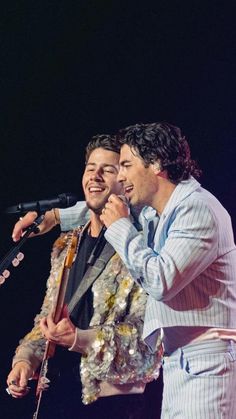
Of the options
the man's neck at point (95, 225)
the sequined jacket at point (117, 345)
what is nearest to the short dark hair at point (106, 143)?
the man's neck at point (95, 225)

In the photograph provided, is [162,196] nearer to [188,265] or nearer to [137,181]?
[137,181]

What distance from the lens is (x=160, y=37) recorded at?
11.6 feet

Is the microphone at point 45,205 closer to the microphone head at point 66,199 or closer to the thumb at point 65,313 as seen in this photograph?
the microphone head at point 66,199

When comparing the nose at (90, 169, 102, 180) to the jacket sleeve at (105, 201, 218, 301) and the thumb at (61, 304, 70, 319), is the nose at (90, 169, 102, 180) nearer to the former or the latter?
the thumb at (61, 304, 70, 319)

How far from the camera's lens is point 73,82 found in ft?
12.2

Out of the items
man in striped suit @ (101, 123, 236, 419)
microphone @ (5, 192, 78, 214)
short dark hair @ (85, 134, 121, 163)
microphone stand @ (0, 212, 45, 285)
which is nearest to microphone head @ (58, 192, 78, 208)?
microphone @ (5, 192, 78, 214)

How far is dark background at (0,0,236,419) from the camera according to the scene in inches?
137

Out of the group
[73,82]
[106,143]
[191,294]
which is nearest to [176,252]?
[191,294]

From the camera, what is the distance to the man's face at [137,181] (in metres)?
2.34

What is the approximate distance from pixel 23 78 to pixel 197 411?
2372mm

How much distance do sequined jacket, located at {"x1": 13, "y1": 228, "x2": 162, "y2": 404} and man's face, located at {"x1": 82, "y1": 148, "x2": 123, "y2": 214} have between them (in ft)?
1.15

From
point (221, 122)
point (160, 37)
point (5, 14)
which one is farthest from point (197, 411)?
point (5, 14)

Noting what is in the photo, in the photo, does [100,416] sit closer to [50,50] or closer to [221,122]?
[221,122]

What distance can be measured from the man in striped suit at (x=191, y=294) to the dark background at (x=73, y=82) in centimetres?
142
